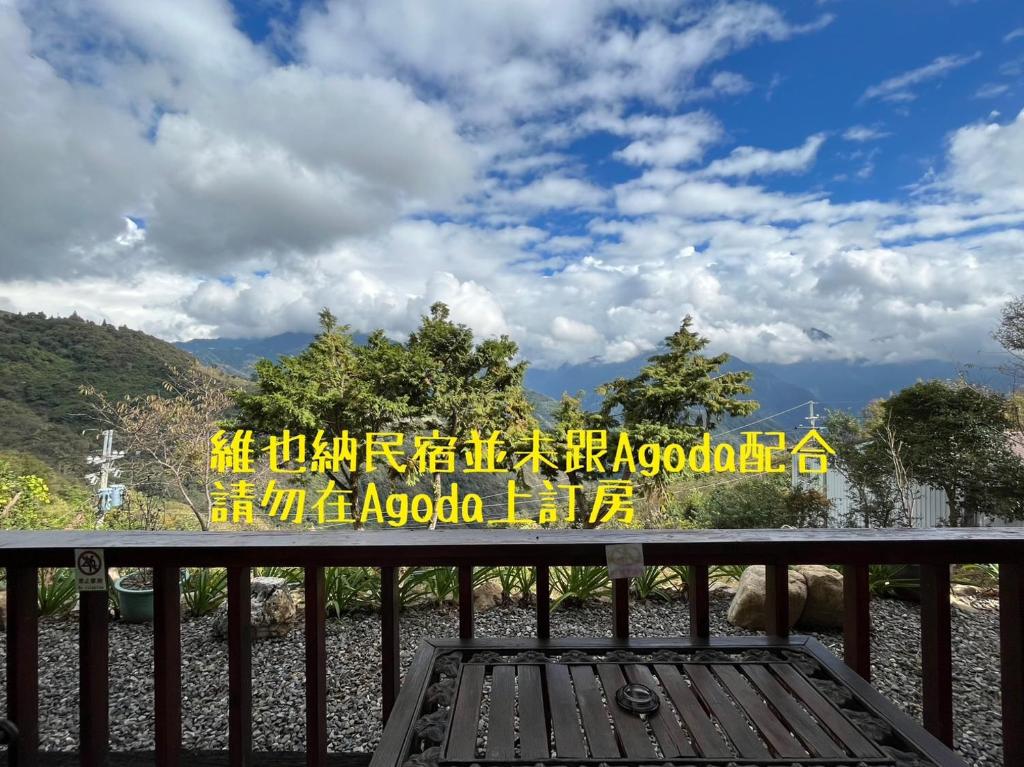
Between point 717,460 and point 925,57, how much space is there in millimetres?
5430

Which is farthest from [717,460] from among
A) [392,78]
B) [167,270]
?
[167,270]

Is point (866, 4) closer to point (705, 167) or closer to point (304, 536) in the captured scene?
point (304, 536)

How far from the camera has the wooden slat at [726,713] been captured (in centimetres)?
61

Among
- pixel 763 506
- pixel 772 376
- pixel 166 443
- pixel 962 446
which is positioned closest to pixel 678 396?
pixel 763 506

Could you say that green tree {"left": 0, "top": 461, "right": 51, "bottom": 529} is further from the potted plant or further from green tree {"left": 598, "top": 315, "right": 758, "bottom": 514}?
green tree {"left": 598, "top": 315, "right": 758, "bottom": 514}

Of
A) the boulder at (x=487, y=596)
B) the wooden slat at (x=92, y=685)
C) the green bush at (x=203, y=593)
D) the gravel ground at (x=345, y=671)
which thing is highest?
the wooden slat at (x=92, y=685)

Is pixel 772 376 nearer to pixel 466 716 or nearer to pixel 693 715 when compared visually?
pixel 693 715

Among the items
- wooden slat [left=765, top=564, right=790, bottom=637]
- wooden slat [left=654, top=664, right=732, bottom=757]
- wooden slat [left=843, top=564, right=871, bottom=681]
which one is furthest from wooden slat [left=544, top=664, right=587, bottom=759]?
wooden slat [left=843, top=564, right=871, bottom=681]

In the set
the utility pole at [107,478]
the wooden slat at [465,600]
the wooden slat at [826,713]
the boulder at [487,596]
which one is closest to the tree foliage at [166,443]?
the utility pole at [107,478]

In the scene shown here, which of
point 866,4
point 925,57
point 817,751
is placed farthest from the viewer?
point 925,57

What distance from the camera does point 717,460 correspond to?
7746mm

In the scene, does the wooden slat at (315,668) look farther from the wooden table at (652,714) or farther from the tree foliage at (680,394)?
the tree foliage at (680,394)

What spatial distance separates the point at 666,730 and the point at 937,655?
0.66m

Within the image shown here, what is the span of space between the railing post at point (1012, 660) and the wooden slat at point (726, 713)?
1.96 ft
